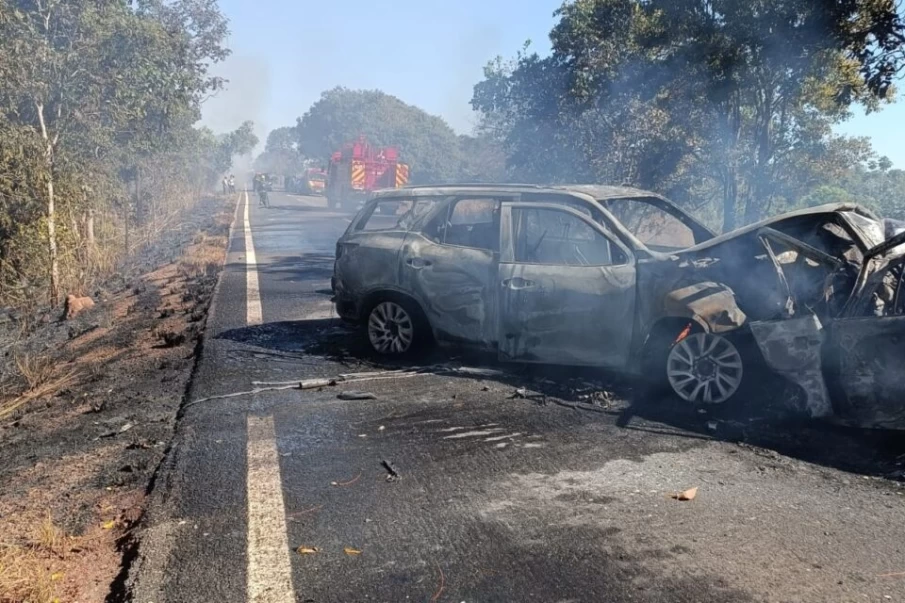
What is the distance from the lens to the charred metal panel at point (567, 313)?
Answer: 6.25 m

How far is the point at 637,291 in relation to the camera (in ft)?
20.4

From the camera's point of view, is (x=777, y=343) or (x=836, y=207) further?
(x=836, y=207)

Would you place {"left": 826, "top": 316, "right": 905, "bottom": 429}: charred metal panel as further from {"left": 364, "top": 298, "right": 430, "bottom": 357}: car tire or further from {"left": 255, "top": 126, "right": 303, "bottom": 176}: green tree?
{"left": 255, "top": 126, "right": 303, "bottom": 176}: green tree

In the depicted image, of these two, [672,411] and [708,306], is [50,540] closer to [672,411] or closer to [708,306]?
[672,411]

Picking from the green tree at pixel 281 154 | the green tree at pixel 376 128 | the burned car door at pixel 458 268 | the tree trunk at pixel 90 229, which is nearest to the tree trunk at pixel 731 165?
the burned car door at pixel 458 268

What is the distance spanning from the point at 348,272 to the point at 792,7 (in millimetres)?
6773

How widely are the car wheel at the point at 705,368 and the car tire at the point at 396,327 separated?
242 cm

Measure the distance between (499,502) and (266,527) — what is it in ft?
4.14

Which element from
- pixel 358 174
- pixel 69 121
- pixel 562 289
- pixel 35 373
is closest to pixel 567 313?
pixel 562 289

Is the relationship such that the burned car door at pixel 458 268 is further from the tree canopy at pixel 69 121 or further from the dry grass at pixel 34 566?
the tree canopy at pixel 69 121

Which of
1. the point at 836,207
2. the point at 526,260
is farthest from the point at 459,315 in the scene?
the point at 836,207

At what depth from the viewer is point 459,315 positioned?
7.02m

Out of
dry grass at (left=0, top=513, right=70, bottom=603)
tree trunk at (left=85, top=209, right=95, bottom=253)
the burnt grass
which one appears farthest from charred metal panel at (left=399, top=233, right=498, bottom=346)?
tree trunk at (left=85, top=209, right=95, bottom=253)

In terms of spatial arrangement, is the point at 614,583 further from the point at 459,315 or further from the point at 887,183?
the point at 887,183
